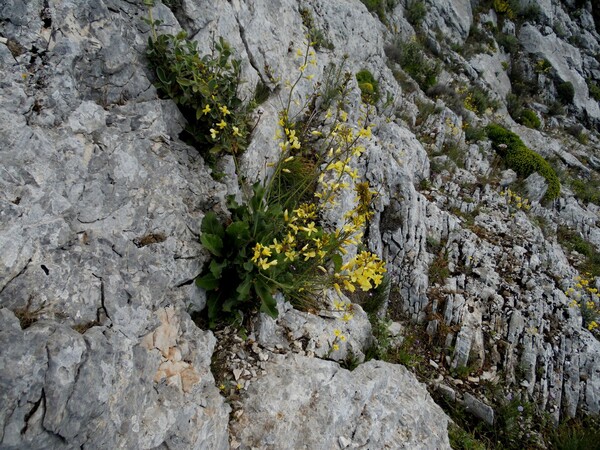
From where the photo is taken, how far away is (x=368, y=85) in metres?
7.90

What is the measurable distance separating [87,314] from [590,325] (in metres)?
7.40

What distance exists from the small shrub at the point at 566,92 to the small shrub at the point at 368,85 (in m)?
14.4

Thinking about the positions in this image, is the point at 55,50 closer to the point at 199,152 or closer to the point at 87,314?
the point at 199,152

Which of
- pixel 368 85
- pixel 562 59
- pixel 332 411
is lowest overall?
pixel 332 411

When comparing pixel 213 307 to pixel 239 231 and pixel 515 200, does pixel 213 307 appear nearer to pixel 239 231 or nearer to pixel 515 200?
pixel 239 231

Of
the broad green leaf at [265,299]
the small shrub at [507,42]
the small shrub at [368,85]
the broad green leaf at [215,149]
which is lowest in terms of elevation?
the broad green leaf at [265,299]

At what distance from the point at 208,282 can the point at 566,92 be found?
21142 millimetres

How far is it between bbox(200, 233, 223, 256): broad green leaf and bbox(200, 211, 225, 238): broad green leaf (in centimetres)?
8

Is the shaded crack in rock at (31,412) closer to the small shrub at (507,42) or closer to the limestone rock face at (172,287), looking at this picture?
the limestone rock face at (172,287)

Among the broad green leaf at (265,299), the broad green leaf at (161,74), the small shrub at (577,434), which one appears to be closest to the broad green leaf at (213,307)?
the broad green leaf at (265,299)

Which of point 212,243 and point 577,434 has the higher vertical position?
point 212,243

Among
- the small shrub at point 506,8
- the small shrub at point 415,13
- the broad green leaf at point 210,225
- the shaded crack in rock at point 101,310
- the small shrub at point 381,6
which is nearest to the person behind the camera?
the shaded crack in rock at point 101,310

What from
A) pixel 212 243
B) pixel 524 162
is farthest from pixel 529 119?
pixel 212 243

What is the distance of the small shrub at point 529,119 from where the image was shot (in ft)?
47.2
